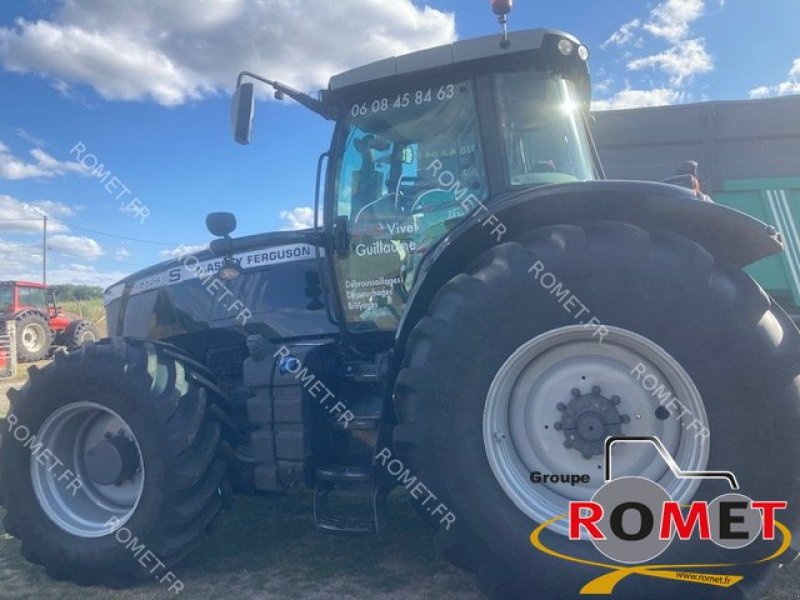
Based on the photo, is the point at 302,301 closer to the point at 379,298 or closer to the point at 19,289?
the point at 379,298

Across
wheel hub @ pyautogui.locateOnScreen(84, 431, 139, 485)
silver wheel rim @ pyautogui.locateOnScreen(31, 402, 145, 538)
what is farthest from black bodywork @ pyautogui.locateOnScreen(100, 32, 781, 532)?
silver wheel rim @ pyautogui.locateOnScreen(31, 402, 145, 538)

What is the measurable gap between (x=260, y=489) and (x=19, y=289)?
60.9 ft

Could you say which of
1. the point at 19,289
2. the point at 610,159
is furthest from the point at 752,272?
the point at 19,289

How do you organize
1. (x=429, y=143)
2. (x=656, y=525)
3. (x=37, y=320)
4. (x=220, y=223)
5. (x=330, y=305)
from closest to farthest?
(x=656, y=525), (x=429, y=143), (x=330, y=305), (x=220, y=223), (x=37, y=320)

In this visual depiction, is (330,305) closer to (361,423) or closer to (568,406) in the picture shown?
(361,423)

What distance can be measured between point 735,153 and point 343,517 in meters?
4.94

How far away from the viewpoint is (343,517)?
11.1 ft

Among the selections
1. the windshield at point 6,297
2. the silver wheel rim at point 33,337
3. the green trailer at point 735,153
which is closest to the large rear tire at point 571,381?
the green trailer at point 735,153

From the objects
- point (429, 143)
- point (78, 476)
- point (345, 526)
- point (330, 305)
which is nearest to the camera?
point (345, 526)

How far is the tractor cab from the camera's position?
3.41 metres

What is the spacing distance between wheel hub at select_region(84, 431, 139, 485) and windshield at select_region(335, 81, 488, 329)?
1400 mm

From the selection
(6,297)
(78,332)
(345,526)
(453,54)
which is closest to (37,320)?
(78,332)

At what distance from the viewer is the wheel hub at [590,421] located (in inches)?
109

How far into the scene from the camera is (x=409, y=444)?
9.14ft
